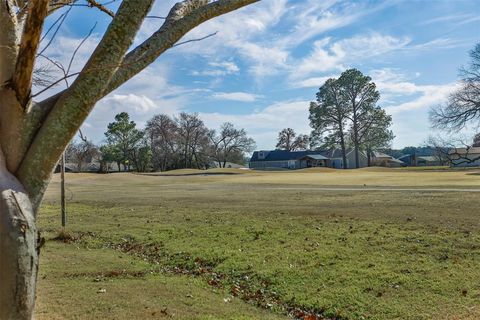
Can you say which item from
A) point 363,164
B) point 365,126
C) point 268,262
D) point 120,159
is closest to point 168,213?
point 268,262

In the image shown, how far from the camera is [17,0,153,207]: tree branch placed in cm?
257

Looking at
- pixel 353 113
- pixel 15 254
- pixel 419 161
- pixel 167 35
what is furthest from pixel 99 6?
pixel 419 161

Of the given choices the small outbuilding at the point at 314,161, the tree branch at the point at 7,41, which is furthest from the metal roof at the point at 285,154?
the tree branch at the point at 7,41

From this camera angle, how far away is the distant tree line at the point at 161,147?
74688 mm

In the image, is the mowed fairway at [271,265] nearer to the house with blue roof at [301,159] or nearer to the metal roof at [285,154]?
the house with blue roof at [301,159]

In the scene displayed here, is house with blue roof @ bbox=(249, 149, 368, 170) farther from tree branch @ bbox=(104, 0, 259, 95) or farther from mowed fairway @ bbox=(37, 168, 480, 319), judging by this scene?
tree branch @ bbox=(104, 0, 259, 95)

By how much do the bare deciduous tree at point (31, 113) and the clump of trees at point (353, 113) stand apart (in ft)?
219

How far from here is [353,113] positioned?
6756 centimetres

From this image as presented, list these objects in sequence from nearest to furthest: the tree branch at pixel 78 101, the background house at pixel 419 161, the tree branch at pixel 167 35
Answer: the tree branch at pixel 78 101, the tree branch at pixel 167 35, the background house at pixel 419 161

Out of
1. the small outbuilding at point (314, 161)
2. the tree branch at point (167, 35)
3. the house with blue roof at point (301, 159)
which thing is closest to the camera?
the tree branch at point (167, 35)

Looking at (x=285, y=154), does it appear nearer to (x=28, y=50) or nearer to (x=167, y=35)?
(x=167, y=35)

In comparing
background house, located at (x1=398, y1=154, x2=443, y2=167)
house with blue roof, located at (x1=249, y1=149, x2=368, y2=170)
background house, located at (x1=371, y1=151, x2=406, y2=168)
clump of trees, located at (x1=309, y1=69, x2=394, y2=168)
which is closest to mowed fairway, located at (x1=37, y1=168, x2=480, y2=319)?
clump of trees, located at (x1=309, y1=69, x2=394, y2=168)

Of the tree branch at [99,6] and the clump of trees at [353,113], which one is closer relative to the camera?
the tree branch at [99,6]

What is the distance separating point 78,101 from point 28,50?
397 mm
